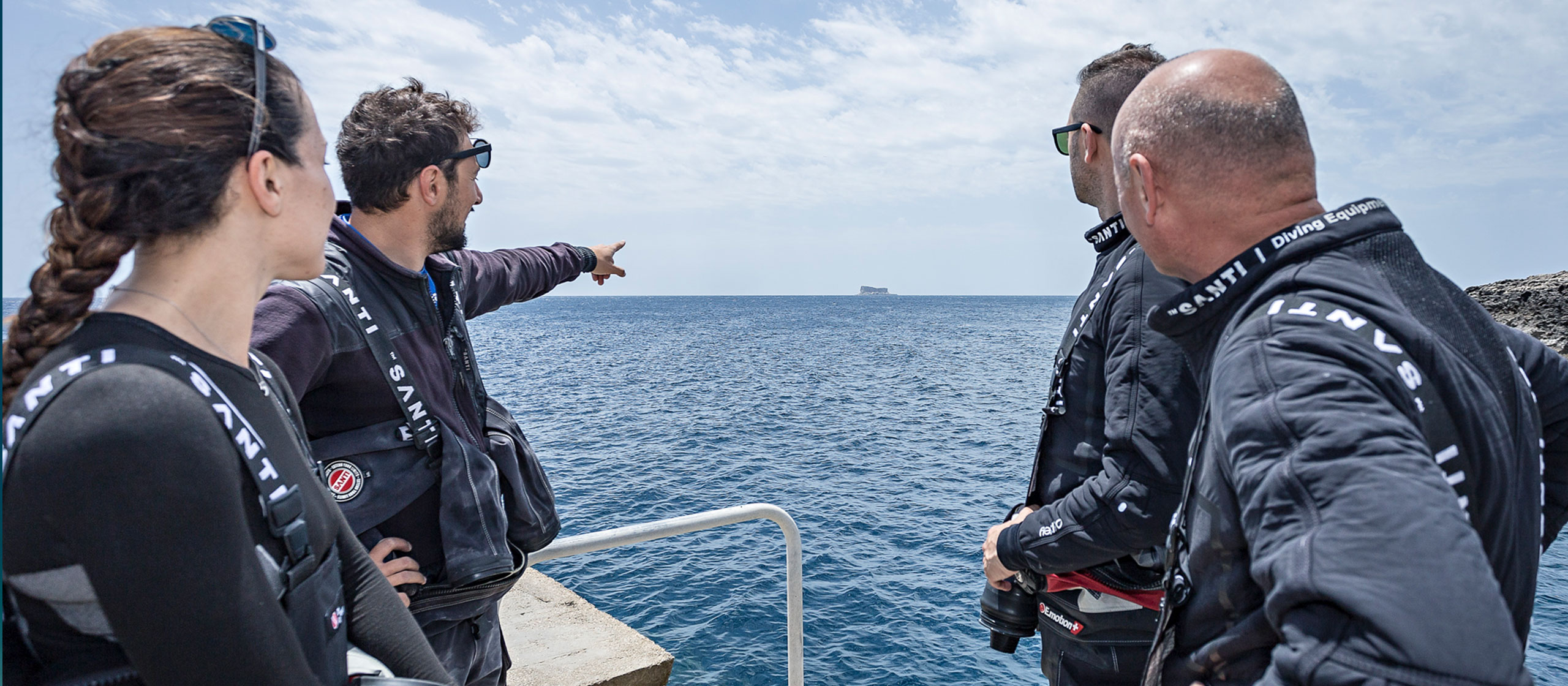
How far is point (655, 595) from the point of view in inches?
523

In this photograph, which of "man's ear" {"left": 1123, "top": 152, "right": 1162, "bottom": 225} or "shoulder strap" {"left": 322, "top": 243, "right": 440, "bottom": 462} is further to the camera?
"shoulder strap" {"left": 322, "top": 243, "right": 440, "bottom": 462}

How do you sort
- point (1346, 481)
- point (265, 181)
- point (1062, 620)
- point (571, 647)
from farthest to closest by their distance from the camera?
point (571, 647), point (1062, 620), point (265, 181), point (1346, 481)

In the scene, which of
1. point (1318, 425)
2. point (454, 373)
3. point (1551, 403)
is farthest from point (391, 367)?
point (1551, 403)

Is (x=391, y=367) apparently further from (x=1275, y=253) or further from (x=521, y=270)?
(x=1275, y=253)

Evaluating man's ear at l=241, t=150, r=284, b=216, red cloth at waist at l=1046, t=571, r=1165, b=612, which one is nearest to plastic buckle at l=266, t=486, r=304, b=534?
man's ear at l=241, t=150, r=284, b=216

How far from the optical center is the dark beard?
2785 mm

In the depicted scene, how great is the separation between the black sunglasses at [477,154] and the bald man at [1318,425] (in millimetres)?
2032

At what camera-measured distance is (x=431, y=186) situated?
9.00 ft

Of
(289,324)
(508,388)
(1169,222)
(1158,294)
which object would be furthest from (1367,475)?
(508,388)

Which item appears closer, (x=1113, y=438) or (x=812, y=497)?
(x=1113, y=438)

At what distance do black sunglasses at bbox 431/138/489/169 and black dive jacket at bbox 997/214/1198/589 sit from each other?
2016 mm

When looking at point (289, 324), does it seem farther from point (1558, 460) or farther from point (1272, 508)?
point (1558, 460)

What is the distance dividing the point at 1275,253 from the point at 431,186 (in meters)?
2.36

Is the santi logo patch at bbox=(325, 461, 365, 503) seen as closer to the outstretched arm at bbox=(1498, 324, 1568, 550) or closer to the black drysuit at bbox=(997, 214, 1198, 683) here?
the black drysuit at bbox=(997, 214, 1198, 683)
